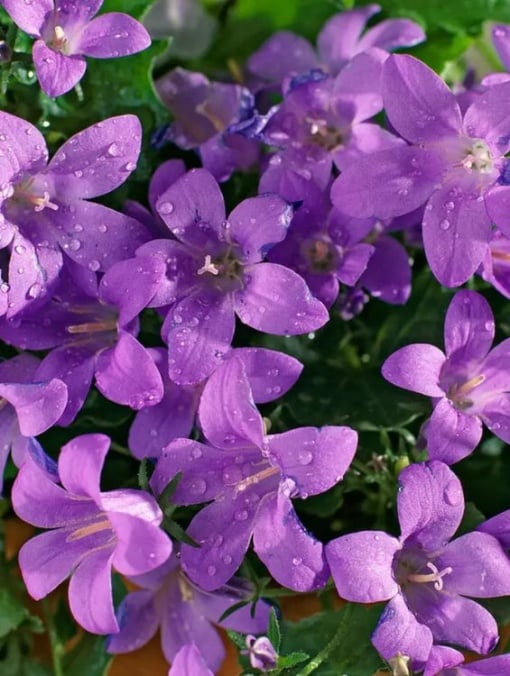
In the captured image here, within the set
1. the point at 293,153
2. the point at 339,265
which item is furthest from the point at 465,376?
the point at 293,153

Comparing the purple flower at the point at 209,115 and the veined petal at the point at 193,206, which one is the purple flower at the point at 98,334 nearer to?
the veined petal at the point at 193,206

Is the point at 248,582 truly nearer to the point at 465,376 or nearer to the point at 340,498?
the point at 340,498

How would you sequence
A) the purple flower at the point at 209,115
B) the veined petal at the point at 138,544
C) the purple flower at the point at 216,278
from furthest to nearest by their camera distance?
the purple flower at the point at 209,115, the purple flower at the point at 216,278, the veined petal at the point at 138,544

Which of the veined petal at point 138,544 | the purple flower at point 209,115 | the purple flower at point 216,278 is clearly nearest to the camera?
the veined petal at point 138,544

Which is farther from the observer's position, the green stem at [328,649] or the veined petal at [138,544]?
the green stem at [328,649]

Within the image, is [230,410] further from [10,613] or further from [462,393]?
[10,613]

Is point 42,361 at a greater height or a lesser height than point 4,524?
greater

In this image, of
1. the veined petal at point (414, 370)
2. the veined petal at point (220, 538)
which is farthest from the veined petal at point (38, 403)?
the veined petal at point (414, 370)
